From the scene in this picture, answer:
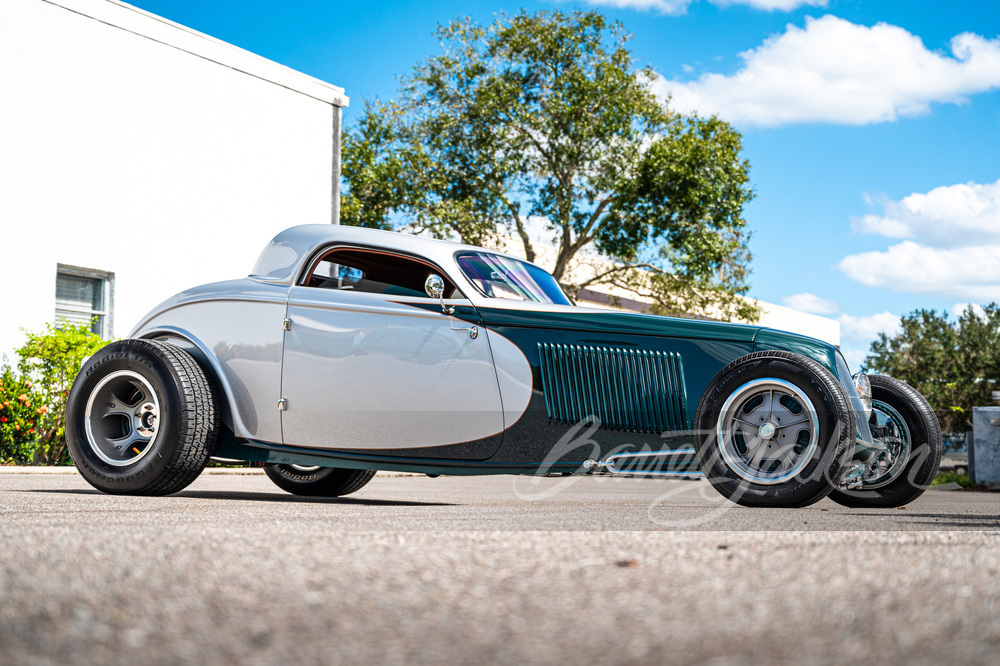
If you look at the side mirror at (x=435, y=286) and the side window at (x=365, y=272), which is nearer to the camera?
the side mirror at (x=435, y=286)

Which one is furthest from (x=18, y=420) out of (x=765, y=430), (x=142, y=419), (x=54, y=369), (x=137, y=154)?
(x=765, y=430)

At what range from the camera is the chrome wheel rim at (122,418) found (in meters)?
5.22

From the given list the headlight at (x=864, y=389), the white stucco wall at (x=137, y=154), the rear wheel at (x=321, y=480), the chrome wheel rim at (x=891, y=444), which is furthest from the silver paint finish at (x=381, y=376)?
the white stucco wall at (x=137, y=154)

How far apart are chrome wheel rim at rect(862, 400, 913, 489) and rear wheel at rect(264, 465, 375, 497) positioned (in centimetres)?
337

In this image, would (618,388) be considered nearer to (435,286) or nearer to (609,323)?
(609,323)

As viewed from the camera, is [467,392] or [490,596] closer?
[490,596]

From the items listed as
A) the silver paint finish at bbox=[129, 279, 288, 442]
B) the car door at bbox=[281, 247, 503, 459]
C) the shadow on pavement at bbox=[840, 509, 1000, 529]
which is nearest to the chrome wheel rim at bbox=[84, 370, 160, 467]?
the silver paint finish at bbox=[129, 279, 288, 442]

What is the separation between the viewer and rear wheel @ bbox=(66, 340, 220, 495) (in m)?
5.07

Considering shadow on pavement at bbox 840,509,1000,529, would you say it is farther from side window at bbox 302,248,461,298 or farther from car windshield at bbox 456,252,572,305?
side window at bbox 302,248,461,298

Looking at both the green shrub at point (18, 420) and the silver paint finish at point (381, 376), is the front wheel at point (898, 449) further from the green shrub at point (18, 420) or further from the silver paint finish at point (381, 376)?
the green shrub at point (18, 420)

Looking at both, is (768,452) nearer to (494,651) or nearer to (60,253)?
(494,651)

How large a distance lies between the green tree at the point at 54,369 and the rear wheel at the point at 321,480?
6614 mm

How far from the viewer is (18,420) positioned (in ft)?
38.0

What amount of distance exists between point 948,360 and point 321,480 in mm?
48744
